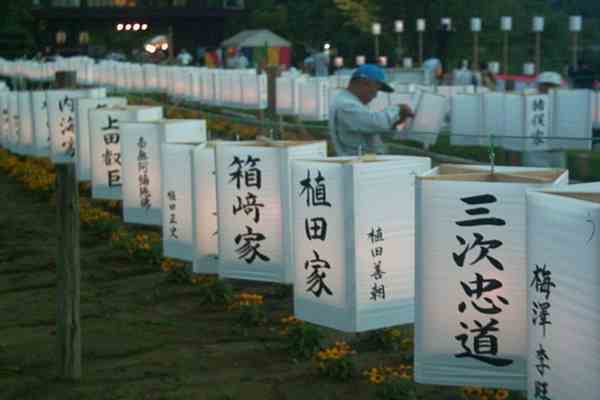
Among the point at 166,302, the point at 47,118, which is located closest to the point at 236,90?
the point at 47,118

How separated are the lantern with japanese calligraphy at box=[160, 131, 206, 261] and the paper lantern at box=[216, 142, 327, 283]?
41.4 inches

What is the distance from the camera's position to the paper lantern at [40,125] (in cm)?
1486

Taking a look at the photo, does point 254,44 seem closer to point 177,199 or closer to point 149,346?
point 177,199

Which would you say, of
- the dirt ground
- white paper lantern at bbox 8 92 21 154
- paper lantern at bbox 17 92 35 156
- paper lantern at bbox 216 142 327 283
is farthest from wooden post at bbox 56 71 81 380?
white paper lantern at bbox 8 92 21 154

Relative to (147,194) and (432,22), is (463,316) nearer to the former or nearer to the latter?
(147,194)

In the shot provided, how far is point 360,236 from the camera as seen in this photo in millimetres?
6637

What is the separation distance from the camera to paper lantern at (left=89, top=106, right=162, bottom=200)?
1159cm

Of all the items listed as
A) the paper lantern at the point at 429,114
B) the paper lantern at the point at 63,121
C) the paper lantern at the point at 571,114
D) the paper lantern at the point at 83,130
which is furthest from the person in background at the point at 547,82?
the paper lantern at the point at 83,130

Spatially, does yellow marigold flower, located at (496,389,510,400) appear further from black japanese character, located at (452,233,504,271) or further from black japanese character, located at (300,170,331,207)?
black japanese character, located at (300,170,331,207)

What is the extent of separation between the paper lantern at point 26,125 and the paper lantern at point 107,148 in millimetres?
4032

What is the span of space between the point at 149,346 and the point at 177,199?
80.3 inches

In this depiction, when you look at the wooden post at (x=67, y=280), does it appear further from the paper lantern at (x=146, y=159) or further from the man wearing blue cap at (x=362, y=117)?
the paper lantern at (x=146, y=159)

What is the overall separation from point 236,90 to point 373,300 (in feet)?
63.7

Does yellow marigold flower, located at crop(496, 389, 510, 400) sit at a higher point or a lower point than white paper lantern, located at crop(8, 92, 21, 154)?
lower
